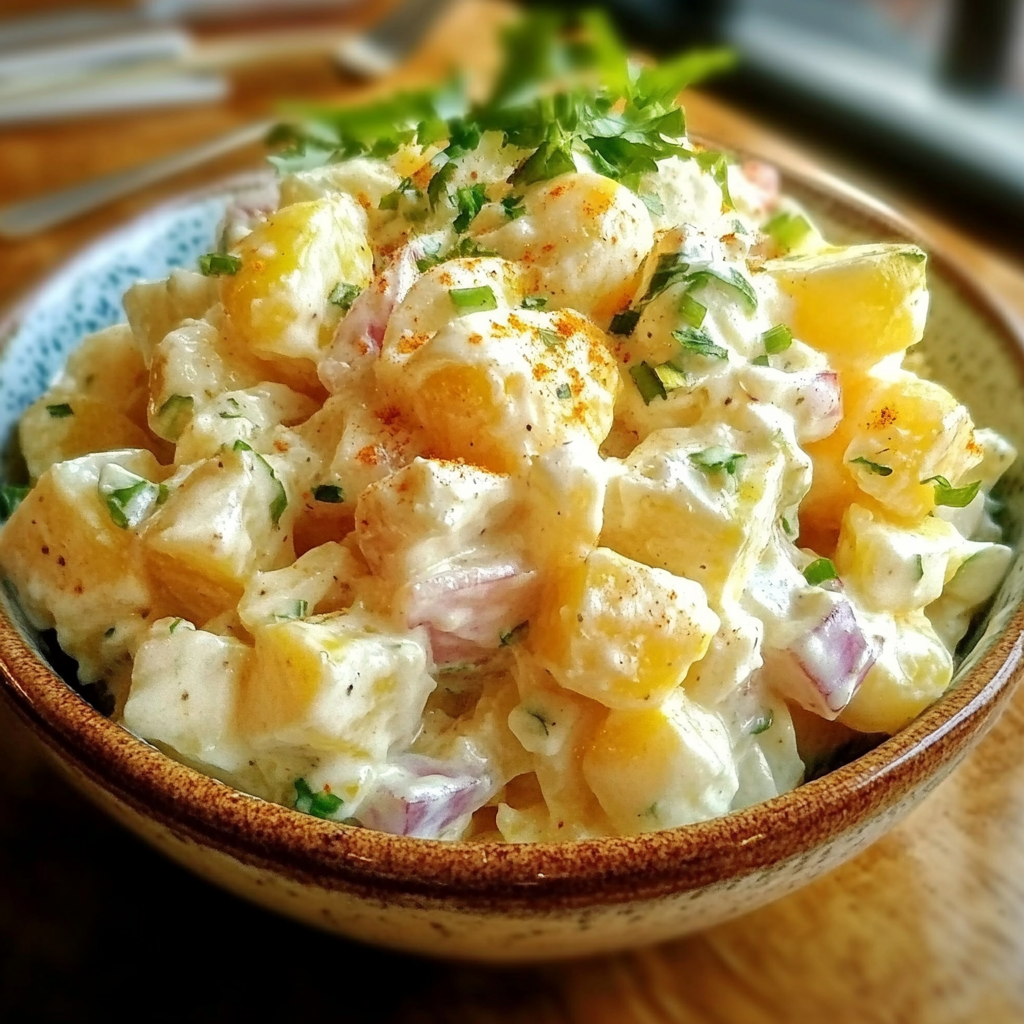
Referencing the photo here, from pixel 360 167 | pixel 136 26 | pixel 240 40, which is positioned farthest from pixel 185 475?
pixel 240 40

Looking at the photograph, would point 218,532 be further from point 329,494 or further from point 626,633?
point 626,633

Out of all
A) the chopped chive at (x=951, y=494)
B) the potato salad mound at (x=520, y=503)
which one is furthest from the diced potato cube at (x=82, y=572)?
the chopped chive at (x=951, y=494)

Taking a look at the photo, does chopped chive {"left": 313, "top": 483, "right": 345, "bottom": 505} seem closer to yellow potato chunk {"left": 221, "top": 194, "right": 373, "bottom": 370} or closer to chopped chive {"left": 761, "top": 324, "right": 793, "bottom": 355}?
yellow potato chunk {"left": 221, "top": 194, "right": 373, "bottom": 370}

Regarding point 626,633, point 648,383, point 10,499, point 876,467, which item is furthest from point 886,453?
point 10,499

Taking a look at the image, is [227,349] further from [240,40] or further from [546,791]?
[240,40]

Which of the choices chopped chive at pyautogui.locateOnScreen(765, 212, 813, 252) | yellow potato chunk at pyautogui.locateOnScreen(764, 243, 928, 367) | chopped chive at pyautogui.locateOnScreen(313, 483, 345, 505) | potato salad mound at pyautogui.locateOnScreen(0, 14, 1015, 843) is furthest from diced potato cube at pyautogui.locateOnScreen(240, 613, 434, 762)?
chopped chive at pyautogui.locateOnScreen(765, 212, 813, 252)
